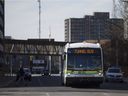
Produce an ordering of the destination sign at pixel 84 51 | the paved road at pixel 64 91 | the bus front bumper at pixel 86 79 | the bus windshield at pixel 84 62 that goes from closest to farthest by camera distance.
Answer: the paved road at pixel 64 91 → the bus front bumper at pixel 86 79 → the bus windshield at pixel 84 62 → the destination sign at pixel 84 51

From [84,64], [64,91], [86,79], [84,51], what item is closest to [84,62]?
[84,64]

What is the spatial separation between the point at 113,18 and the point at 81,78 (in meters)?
42.5

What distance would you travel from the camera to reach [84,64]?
1524 inches

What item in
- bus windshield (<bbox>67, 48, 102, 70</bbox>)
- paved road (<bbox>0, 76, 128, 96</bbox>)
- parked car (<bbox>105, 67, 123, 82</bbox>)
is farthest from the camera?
parked car (<bbox>105, 67, 123, 82</bbox>)

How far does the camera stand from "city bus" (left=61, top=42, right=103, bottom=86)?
38594 mm

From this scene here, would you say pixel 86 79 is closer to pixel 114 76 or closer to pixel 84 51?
pixel 84 51

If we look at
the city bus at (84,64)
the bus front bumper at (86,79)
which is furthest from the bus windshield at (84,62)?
the bus front bumper at (86,79)

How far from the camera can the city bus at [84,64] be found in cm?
3859

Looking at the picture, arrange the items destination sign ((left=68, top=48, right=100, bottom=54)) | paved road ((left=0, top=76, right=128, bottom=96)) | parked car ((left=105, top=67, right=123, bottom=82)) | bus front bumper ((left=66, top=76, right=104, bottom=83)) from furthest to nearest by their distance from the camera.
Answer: parked car ((left=105, top=67, right=123, bottom=82)), destination sign ((left=68, top=48, right=100, bottom=54)), bus front bumper ((left=66, top=76, right=104, bottom=83)), paved road ((left=0, top=76, right=128, bottom=96))

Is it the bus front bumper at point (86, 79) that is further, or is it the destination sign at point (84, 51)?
the destination sign at point (84, 51)

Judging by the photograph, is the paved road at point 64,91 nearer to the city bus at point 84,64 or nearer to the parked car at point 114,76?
the city bus at point 84,64

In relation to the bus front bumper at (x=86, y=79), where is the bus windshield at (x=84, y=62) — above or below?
above

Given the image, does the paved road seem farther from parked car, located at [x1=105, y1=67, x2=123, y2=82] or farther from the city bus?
parked car, located at [x1=105, y1=67, x2=123, y2=82]

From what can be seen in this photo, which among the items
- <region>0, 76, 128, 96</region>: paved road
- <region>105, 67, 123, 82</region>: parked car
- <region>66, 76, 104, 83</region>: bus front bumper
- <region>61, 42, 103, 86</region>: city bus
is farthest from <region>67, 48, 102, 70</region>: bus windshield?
<region>105, 67, 123, 82</region>: parked car
